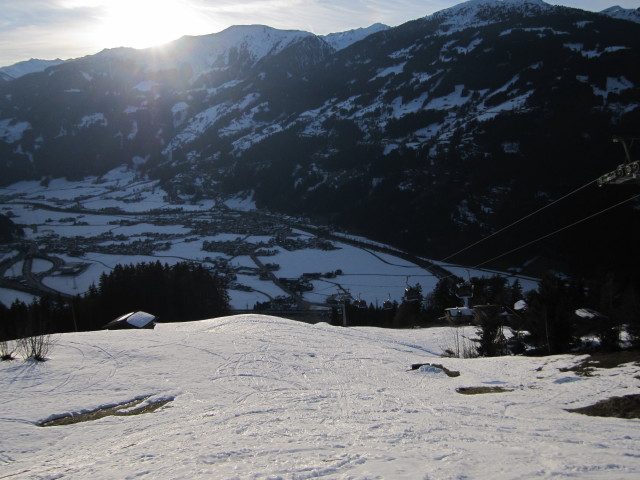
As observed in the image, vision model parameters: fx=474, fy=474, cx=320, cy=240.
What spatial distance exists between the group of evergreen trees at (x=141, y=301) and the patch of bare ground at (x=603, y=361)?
47058 millimetres

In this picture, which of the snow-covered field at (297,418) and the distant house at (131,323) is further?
the distant house at (131,323)

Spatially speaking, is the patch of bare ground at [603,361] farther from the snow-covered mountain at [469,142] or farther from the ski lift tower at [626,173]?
the snow-covered mountain at [469,142]

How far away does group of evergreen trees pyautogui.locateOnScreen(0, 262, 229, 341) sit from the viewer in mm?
50594

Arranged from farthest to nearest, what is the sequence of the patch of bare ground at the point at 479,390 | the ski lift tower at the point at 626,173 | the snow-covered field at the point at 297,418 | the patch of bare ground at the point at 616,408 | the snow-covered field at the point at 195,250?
the snow-covered field at the point at 195,250
the patch of bare ground at the point at 479,390
the ski lift tower at the point at 626,173
the patch of bare ground at the point at 616,408
the snow-covered field at the point at 297,418

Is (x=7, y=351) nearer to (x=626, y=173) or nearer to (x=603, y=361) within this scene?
(x=626, y=173)

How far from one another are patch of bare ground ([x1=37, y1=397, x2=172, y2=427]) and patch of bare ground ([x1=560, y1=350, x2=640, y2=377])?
14634 mm

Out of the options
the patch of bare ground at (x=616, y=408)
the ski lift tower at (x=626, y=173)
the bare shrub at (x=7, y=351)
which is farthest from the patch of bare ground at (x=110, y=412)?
the ski lift tower at (x=626, y=173)

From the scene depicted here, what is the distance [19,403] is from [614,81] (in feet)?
502

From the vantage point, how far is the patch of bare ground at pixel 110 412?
12906mm

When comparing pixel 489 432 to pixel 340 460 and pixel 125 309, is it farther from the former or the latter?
pixel 125 309

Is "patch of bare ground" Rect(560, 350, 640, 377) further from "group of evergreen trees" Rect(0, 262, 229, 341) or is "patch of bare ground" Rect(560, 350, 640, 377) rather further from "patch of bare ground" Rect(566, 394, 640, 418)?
"group of evergreen trees" Rect(0, 262, 229, 341)

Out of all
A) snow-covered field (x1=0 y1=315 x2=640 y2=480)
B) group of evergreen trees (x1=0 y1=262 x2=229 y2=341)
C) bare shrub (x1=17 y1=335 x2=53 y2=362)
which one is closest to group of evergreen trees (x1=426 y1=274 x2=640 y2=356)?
snow-covered field (x1=0 y1=315 x2=640 y2=480)

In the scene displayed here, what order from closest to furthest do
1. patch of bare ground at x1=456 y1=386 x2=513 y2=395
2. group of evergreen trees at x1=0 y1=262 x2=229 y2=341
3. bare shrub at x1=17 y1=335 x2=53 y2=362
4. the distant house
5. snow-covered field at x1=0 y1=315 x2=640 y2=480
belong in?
1. snow-covered field at x1=0 y1=315 x2=640 y2=480
2. patch of bare ground at x1=456 y1=386 x2=513 y2=395
3. bare shrub at x1=17 y1=335 x2=53 y2=362
4. the distant house
5. group of evergreen trees at x1=0 y1=262 x2=229 y2=341

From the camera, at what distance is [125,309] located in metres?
55.1
